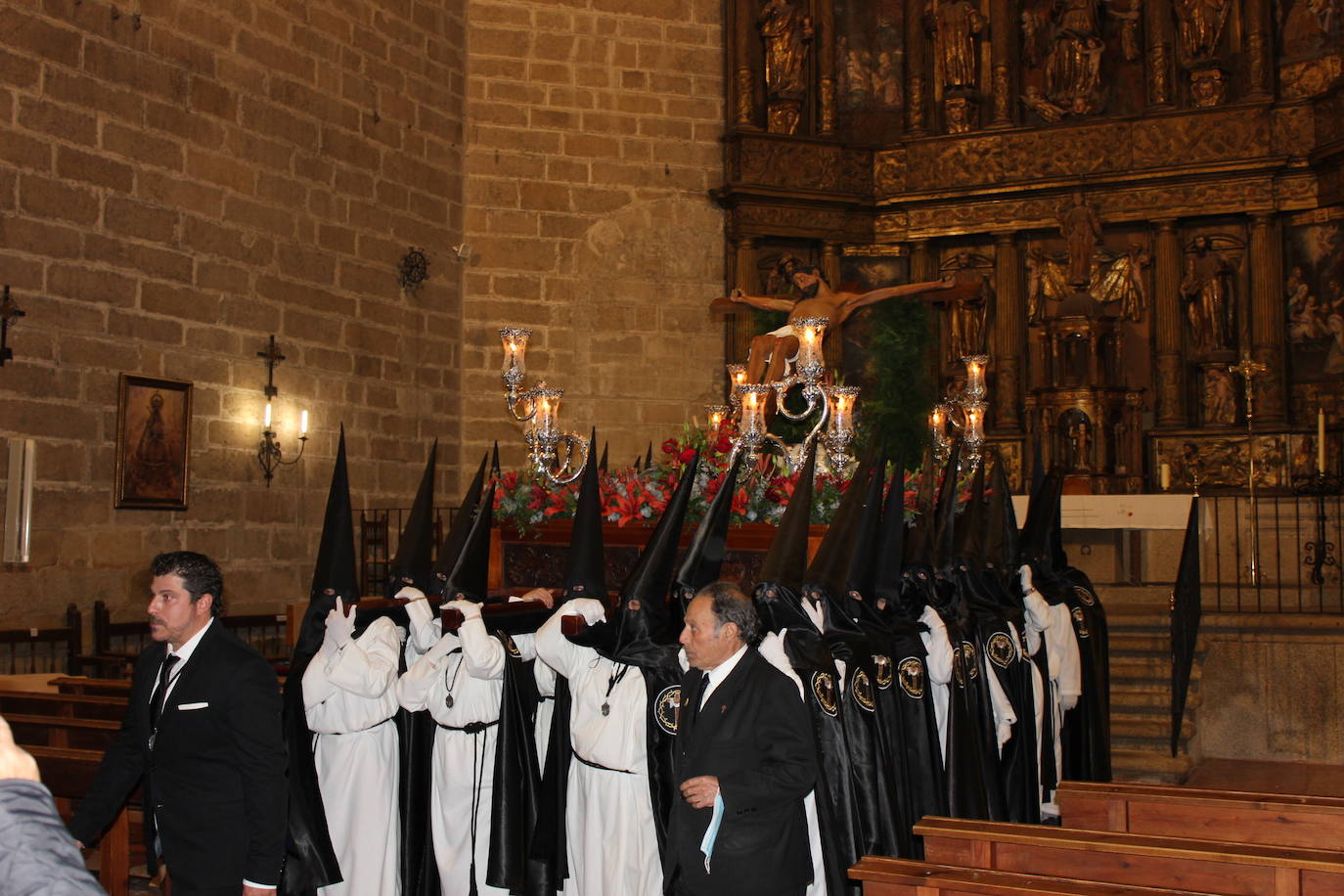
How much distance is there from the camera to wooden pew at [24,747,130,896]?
539 cm

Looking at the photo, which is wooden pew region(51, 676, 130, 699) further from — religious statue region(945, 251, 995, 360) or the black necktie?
religious statue region(945, 251, 995, 360)

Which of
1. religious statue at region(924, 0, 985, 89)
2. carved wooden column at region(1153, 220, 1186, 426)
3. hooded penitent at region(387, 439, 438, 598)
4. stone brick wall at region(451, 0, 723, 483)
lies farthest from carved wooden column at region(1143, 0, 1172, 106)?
hooded penitent at region(387, 439, 438, 598)

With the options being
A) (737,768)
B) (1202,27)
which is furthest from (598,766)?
(1202,27)

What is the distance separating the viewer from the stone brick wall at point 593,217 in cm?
1505

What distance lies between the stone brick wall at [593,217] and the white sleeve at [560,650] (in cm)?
960

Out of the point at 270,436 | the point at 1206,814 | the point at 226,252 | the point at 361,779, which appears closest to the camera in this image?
the point at 1206,814

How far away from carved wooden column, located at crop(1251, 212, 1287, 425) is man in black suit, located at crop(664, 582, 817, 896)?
11625 millimetres

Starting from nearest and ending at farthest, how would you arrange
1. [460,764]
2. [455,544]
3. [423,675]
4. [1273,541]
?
[423,675] < [460,764] < [455,544] < [1273,541]

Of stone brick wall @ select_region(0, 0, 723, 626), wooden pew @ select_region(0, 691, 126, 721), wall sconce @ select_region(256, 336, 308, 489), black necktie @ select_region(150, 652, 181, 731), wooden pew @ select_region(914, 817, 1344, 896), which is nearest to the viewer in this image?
wooden pew @ select_region(914, 817, 1344, 896)

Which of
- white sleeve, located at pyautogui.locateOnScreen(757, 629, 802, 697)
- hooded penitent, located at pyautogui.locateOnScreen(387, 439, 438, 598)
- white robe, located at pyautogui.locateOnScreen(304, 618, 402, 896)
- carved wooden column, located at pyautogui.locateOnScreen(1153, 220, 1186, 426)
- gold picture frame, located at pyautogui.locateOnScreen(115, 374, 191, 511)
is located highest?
carved wooden column, located at pyautogui.locateOnScreen(1153, 220, 1186, 426)

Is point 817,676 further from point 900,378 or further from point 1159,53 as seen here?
point 1159,53

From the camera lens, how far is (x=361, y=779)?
563 centimetres

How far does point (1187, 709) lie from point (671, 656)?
19.8 ft

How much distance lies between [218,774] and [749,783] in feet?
4.85
